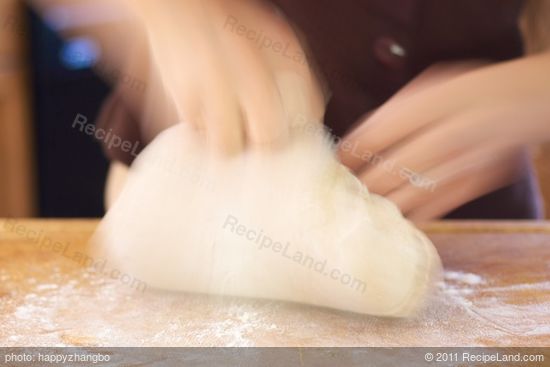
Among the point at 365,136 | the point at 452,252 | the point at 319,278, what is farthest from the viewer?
the point at 452,252

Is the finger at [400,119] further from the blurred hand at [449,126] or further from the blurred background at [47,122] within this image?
the blurred background at [47,122]

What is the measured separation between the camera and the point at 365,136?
84 centimetres

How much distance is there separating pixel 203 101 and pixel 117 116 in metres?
0.45

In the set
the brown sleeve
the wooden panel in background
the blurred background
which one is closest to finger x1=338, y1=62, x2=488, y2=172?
the brown sleeve

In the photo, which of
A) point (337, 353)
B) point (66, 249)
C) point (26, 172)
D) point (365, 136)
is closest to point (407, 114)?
point (365, 136)

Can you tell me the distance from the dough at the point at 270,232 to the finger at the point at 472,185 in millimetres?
207

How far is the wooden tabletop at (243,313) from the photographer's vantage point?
2.17 ft

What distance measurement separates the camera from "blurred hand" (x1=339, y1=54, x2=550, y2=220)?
83 centimetres

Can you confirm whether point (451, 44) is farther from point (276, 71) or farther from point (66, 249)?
point (66, 249)

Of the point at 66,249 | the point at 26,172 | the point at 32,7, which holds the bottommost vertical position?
the point at 26,172

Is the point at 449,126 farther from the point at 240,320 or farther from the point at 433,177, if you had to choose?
the point at 240,320

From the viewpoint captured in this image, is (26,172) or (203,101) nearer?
(203,101)

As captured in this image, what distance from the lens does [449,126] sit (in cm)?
83

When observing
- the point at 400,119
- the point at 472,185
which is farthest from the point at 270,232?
the point at 472,185
